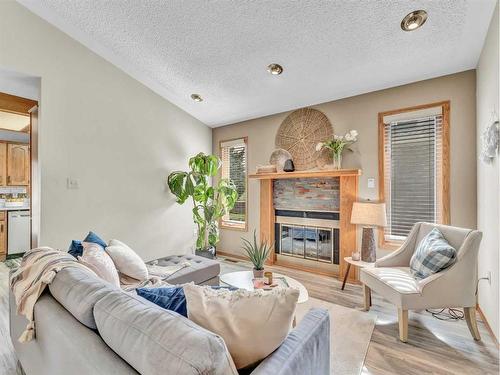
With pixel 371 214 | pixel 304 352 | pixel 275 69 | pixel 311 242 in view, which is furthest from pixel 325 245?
pixel 304 352

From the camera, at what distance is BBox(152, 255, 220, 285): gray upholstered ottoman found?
2426 millimetres

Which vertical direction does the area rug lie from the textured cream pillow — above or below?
below

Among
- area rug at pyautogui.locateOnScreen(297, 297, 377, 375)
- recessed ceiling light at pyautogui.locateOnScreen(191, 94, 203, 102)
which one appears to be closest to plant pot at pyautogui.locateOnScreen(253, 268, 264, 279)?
area rug at pyautogui.locateOnScreen(297, 297, 377, 375)

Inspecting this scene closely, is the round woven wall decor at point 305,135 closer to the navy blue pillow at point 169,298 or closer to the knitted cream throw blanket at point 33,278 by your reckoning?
the navy blue pillow at point 169,298

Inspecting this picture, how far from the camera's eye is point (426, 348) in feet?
6.55

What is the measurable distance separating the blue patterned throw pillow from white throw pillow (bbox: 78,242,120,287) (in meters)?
2.46

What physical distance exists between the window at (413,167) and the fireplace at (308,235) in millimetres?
639

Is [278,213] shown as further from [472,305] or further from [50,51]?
[50,51]

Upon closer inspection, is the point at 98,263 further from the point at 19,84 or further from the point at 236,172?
the point at 236,172

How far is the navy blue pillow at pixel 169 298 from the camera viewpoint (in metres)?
1.07

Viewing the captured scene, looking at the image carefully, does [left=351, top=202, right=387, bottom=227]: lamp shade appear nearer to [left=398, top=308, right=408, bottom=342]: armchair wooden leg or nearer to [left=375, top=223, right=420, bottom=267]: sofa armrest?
[left=375, top=223, right=420, bottom=267]: sofa armrest

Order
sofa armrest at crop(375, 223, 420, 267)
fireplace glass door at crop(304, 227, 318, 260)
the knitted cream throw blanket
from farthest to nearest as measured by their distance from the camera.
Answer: fireplace glass door at crop(304, 227, 318, 260), sofa armrest at crop(375, 223, 420, 267), the knitted cream throw blanket

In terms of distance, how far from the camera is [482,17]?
2088 mm

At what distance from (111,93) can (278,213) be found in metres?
2.89
